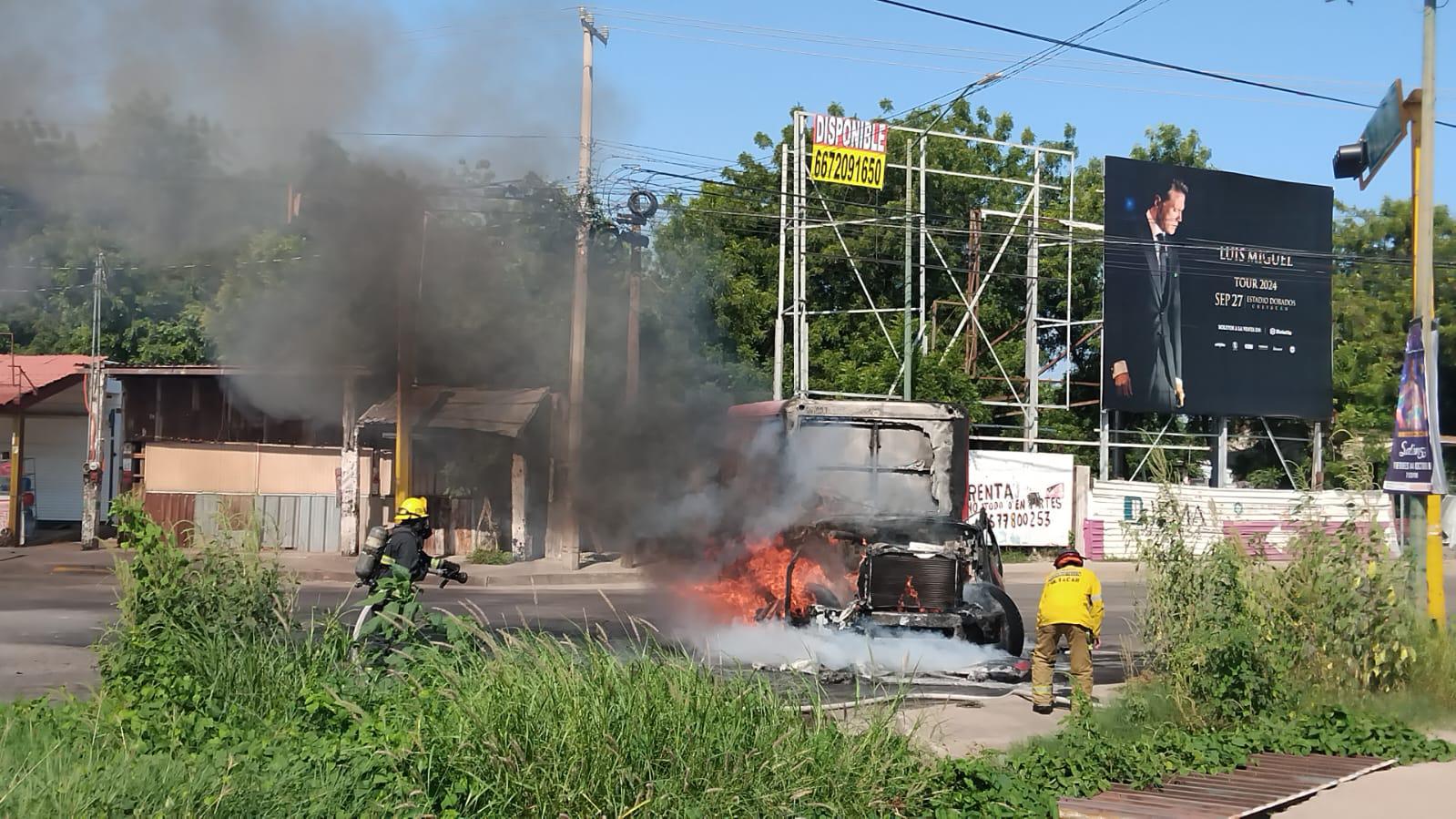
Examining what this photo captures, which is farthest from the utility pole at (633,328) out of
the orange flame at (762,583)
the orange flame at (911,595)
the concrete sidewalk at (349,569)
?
the orange flame at (911,595)

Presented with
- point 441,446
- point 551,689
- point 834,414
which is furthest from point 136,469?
point 551,689

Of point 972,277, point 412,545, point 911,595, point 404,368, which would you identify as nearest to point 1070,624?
point 911,595

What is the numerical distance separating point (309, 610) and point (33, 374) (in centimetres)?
1882

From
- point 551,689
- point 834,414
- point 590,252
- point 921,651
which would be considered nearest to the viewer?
point 551,689

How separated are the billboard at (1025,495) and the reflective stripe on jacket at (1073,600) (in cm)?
1664

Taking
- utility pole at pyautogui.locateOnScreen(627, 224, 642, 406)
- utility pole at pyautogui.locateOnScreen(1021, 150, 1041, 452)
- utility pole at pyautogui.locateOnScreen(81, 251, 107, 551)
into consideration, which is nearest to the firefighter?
utility pole at pyautogui.locateOnScreen(627, 224, 642, 406)

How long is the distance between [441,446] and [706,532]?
33.1 feet

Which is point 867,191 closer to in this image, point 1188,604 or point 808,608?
point 808,608

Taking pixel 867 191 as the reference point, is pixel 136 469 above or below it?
below

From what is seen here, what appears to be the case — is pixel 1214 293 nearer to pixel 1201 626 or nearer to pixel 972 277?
pixel 972 277

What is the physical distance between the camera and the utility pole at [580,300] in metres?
20.1

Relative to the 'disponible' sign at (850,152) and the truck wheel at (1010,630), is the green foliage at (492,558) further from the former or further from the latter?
the truck wheel at (1010,630)

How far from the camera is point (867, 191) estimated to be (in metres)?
36.6

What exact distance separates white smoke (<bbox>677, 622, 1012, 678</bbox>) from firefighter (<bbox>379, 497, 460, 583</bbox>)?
2.61 metres
